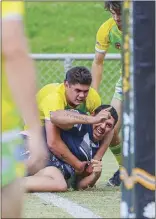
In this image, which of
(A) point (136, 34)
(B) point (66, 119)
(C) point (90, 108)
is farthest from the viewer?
(C) point (90, 108)

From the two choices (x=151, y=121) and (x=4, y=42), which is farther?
(x=151, y=121)

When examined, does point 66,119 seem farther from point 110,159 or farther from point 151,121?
point 110,159

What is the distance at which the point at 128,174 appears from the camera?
16.3 feet

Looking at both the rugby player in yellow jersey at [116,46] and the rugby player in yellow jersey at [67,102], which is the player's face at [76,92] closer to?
the rugby player in yellow jersey at [67,102]

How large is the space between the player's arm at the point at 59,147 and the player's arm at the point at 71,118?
66 mm

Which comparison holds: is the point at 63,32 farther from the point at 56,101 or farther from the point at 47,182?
the point at 47,182

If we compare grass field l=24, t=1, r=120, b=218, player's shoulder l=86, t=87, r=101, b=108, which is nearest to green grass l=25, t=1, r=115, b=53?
grass field l=24, t=1, r=120, b=218

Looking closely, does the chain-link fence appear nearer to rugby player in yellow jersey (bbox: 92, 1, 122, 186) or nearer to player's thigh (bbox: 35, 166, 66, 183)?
rugby player in yellow jersey (bbox: 92, 1, 122, 186)

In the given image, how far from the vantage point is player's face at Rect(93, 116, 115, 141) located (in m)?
7.79

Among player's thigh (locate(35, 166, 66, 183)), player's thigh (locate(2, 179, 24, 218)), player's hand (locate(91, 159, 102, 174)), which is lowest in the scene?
player's thigh (locate(35, 166, 66, 183))

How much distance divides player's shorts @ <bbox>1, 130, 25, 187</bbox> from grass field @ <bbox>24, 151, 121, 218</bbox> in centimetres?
248

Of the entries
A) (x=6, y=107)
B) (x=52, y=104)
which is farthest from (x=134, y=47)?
(x=52, y=104)

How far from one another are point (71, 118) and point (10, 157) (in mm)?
3584

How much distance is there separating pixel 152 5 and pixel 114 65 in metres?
8.07
